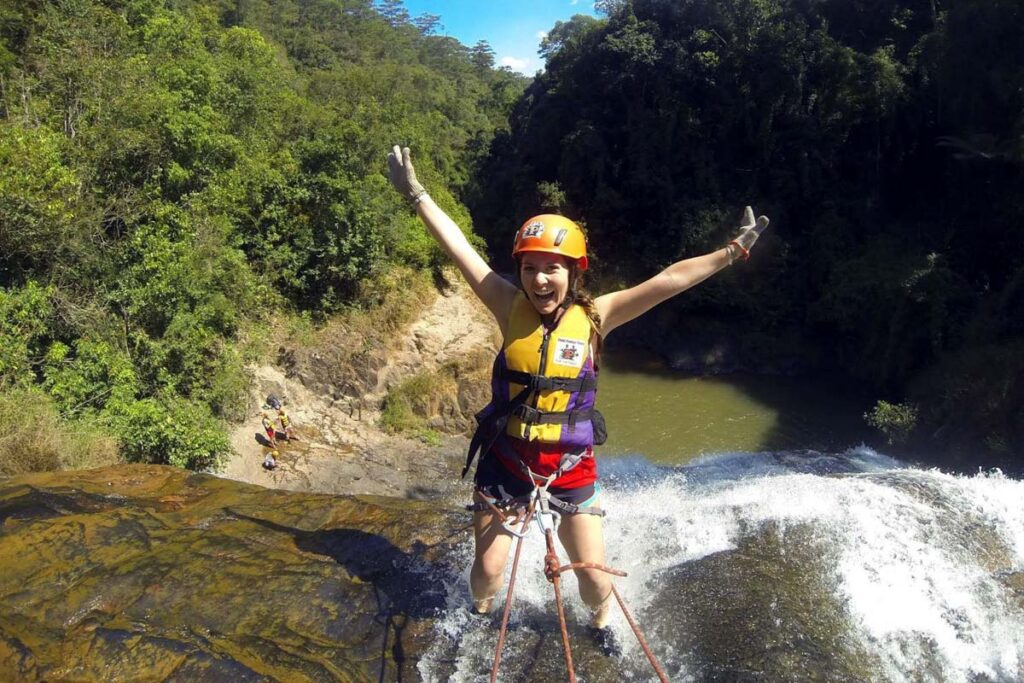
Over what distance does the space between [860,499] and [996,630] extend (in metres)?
1.21

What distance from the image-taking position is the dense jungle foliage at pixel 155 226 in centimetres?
698

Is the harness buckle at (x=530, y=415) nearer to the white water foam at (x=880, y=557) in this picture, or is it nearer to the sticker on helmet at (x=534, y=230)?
the sticker on helmet at (x=534, y=230)

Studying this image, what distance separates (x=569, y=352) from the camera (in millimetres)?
3186

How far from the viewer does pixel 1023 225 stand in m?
14.7

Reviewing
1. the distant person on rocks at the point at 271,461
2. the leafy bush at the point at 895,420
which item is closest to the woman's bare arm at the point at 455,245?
the distant person on rocks at the point at 271,461

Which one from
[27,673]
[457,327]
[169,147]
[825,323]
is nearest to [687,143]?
[825,323]

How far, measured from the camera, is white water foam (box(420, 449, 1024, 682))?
3713 mm

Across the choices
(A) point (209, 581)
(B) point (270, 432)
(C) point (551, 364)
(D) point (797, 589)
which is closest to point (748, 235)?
(C) point (551, 364)

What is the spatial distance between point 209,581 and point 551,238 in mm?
2703

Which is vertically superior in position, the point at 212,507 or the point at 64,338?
the point at 64,338

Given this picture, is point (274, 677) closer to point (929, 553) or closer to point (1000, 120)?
point (929, 553)

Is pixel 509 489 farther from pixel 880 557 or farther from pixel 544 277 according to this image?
pixel 880 557

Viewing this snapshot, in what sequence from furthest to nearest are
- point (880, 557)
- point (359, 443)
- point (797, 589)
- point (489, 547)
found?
point (359, 443) → point (880, 557) → point (797, 589) → point (489, 547)

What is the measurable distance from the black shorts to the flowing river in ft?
2.76
